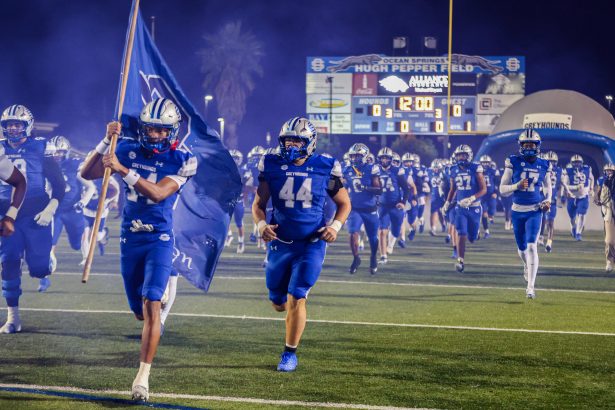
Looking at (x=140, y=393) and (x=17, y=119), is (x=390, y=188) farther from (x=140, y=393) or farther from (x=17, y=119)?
(x=140, y=393)

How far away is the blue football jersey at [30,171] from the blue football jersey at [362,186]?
6.71 metres

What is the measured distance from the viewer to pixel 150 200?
6.79 metres

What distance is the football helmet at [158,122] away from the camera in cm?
668

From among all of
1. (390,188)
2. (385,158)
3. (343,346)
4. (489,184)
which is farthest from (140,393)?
(489,184)

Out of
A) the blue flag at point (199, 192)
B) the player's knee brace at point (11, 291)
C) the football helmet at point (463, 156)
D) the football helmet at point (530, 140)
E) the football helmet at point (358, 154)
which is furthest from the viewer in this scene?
the football helmet at point (463, 156)

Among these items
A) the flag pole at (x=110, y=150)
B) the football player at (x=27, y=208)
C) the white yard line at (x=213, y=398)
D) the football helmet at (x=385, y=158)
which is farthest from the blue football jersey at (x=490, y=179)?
the white yard line at (x=213, y=398)

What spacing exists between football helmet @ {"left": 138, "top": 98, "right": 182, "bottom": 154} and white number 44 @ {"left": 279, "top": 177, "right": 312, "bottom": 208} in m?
1.23

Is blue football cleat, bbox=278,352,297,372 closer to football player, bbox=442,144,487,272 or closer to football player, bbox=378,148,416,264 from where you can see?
football player, bbox=442,144,487,272

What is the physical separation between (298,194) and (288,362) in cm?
131

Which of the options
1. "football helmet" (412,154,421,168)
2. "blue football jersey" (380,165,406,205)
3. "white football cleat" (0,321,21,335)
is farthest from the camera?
"football helmet" (412,154,421,168)

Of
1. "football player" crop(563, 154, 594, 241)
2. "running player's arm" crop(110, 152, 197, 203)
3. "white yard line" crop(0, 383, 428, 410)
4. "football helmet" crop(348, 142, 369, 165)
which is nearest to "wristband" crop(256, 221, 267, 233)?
"running player's arm" crop(110, 152, 197, 203)

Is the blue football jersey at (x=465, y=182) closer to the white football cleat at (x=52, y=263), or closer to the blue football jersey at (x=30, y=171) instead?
the white football cleat at (x=52, y=263)

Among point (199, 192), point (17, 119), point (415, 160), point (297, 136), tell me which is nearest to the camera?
point (297, 136)

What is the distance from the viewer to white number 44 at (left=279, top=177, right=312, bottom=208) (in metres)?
7.79
